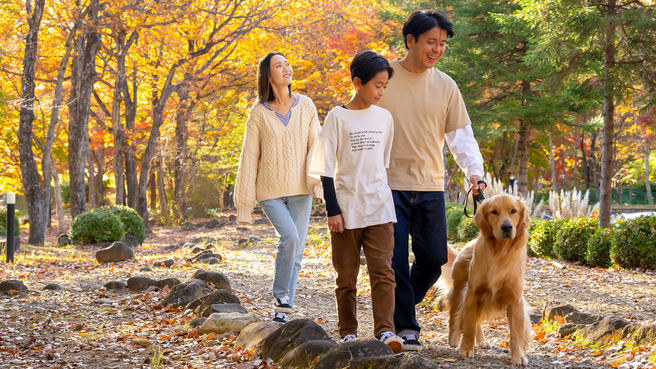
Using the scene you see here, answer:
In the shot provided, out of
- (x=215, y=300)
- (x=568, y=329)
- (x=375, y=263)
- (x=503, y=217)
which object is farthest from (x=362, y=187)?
(x=215, y=300)

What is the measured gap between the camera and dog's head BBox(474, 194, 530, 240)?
142 inches

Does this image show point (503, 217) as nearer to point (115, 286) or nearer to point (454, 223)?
point (115, 286)

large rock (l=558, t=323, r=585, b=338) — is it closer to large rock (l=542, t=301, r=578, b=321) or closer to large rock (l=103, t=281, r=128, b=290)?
large rock (l=542, t=301, r=578, b=321)

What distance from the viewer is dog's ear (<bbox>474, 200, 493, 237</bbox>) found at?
12.4 feet

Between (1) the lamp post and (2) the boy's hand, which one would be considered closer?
(2) the boy's hand

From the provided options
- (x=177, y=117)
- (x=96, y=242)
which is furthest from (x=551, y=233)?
(x=177, y=117)

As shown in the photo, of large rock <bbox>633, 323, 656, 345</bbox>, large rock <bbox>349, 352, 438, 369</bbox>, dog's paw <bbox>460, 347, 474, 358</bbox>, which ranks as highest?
large rock <bbox>349, 352, 438, 369</bbox>

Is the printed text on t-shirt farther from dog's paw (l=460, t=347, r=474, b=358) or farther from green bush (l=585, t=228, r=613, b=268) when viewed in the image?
green bush (l=585, t=228, r=613, b=268)

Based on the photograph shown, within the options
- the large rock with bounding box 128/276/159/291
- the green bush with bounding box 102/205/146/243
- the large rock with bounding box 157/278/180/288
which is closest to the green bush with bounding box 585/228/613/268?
the large rock with bounding box 157/278/180/288

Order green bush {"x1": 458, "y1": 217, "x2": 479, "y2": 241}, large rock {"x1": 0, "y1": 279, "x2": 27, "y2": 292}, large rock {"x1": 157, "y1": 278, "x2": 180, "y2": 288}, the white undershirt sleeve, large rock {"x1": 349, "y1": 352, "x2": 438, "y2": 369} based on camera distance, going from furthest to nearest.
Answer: green bush {"x1": 458, "y1": 217, "x2": 479, "y2": 241}, large rock {"x1": 157, "y1": 278, "x2": 180, "y2": 288}, large rock {"x1": 0, "y1": 279, "x2": 27, "y2": 292}, the white undershirt sleeve, large rock {"x1": 349, "y1": 352, "x2": 438, "y2": 369}

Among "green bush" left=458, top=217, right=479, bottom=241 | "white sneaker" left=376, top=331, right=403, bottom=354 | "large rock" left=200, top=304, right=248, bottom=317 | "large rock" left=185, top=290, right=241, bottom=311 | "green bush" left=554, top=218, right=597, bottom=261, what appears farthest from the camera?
"green bush" left=458, top=217, right=479, bottom=241

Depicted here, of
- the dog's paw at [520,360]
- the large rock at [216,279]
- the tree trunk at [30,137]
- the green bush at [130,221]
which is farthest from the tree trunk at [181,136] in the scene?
the dog's paw at [520,360]

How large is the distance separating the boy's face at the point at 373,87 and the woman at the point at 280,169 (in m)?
1.13

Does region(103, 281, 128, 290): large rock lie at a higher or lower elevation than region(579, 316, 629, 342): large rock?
lower
